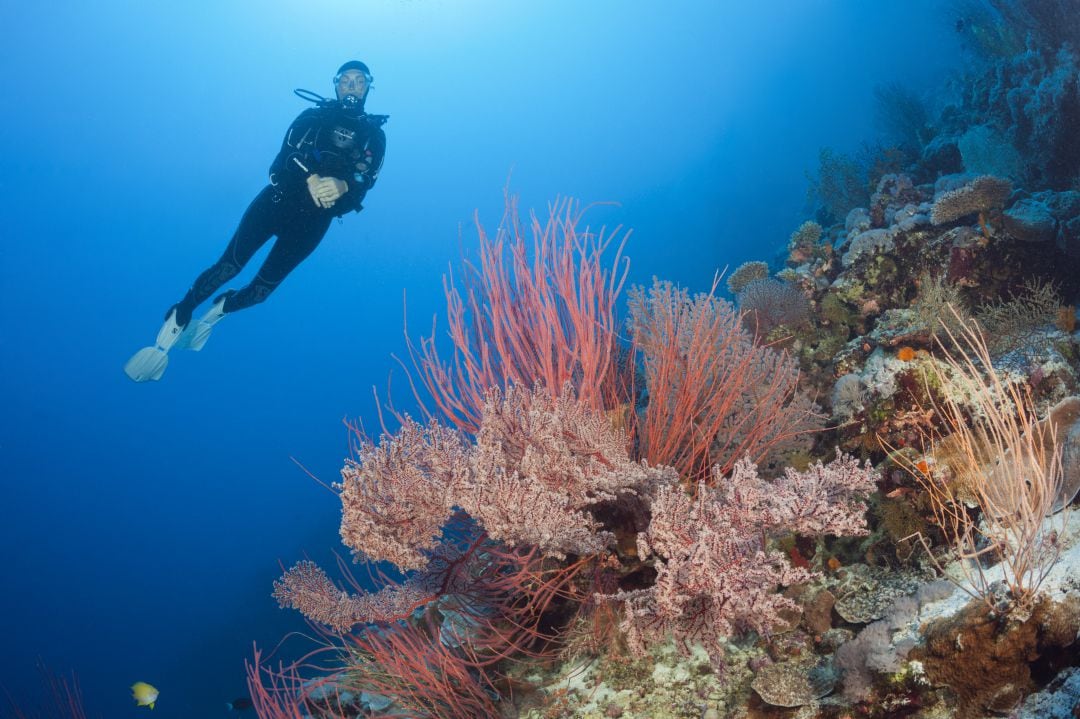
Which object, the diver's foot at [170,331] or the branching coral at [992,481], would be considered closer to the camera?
the branching coral at [992,481]

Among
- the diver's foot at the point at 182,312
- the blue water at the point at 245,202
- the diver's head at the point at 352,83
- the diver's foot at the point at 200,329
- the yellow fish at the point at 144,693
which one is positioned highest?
the blue water at the point at 245,202

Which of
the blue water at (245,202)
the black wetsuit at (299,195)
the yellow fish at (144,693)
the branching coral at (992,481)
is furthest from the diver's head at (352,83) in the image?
the blue water at (245,202)

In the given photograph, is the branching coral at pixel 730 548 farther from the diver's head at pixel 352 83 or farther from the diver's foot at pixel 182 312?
the diver's foot at pixel 182 312

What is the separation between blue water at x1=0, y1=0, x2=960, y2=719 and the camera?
3656cm

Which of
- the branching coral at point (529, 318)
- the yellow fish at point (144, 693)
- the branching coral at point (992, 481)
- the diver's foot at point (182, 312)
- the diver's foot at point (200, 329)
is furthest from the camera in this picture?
the diver's foot at point (200, 329)

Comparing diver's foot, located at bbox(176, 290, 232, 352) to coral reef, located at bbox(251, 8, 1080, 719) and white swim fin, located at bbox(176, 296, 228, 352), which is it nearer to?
white swim fin, located at bbox(176, 296, 228, 352)

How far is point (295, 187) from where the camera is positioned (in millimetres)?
7977

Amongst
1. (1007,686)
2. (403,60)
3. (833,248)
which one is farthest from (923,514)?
(403,60)

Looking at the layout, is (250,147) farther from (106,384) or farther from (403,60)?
(106,384)

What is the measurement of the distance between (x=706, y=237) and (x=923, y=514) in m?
62.5

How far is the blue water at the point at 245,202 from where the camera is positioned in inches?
1439

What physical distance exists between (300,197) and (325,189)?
2.19 ft

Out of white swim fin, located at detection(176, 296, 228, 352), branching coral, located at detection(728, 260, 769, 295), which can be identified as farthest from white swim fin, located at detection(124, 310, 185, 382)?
branching coral, located at detection(728, 260, 769, 295)

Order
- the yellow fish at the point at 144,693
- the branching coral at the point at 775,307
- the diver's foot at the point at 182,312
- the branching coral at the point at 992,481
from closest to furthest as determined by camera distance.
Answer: the branching coral at the point at 992,481, the branching coral at the point at 775,307, the yellow fish at the point at 144,693, the diver's foot at the point at 182,312
